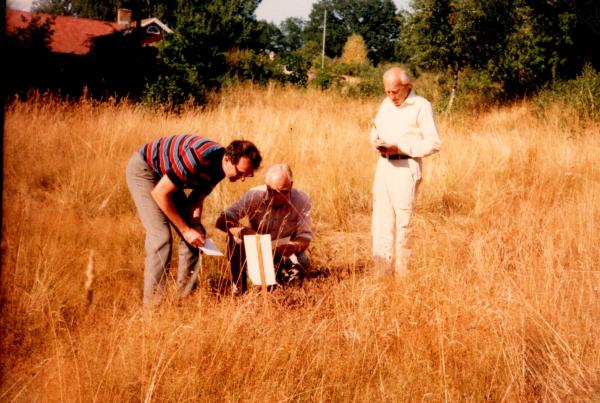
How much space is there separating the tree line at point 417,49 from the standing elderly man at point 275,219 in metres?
8.96

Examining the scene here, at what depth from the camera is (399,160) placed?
12.1 ft

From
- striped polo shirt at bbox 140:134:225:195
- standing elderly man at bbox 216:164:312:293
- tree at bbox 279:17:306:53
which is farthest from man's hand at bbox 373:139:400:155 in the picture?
tree at bbox 279:17:306:53

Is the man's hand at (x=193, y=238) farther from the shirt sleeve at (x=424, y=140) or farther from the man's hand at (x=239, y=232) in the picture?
the shirt sleeve at (x=424, y=140)

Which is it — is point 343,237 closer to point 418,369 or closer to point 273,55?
point 418,369

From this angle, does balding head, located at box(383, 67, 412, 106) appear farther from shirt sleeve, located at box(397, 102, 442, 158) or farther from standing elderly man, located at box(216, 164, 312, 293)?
standing elderly man, located at box(216, 164, 312, 293)

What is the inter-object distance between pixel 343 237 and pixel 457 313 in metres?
2.35

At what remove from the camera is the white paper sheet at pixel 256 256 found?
263cm

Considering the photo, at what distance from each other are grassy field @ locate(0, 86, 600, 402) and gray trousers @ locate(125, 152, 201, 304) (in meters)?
0.13

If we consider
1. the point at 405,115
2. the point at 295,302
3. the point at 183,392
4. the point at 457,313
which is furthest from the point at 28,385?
the point at 405,115

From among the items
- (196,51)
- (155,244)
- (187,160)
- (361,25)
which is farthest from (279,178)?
(361,25)

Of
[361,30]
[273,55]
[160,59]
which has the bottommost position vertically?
[160,59]

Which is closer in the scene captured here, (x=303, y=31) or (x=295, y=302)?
(x=295, y=302)

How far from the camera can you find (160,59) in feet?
41.9

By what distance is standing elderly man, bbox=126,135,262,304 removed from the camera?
271cm
